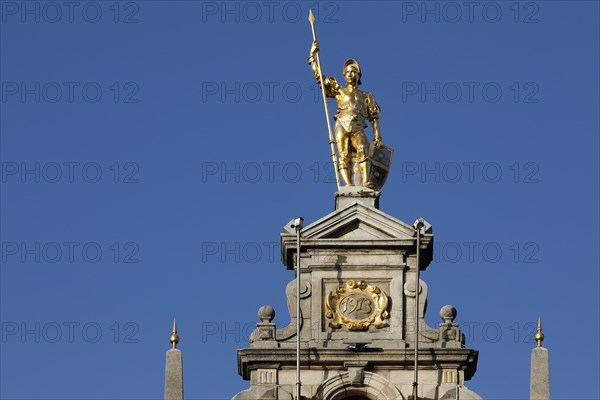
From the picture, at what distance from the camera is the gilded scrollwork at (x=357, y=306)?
252 ft

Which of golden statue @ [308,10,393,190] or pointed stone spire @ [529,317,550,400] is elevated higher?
golden statue @ [308,10,393,190]

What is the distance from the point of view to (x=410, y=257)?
77.8m

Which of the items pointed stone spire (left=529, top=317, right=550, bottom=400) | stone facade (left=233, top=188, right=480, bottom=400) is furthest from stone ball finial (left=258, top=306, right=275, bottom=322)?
pointed stone spire (left=529, top=317, right=550, bottom=400)

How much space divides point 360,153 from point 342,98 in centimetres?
190

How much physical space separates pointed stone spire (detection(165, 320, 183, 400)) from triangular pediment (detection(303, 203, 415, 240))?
16.0 ft

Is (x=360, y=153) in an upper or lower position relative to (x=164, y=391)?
upper

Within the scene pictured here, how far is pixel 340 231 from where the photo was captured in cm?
7788

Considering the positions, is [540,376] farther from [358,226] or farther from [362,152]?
[362,152]

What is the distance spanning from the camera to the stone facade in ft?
249

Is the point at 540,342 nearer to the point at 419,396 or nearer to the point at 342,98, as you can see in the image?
the point at 419,396

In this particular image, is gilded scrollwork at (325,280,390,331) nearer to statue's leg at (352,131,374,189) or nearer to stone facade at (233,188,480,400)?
stone facade at (233,188,480,400)

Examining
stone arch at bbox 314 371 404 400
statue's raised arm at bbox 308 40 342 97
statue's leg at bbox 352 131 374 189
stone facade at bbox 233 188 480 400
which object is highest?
statue's raised arm at bbox 308 40 342 97

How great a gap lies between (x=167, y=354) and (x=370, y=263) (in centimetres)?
603

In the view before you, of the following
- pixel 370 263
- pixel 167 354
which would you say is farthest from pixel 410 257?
pixel 167 354
